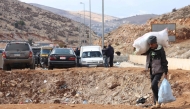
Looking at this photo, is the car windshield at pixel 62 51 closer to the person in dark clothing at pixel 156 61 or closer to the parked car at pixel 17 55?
the parked car at pixel 17 55

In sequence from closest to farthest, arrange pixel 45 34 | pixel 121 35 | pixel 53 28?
pixel 121 35, pixel 45 34, pixel 53 28

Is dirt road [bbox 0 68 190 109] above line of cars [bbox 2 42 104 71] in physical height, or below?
below

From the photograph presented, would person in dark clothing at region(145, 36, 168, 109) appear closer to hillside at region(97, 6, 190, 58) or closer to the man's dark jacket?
the man's dark jacket

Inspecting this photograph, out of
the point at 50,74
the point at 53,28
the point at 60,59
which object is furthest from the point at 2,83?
the point at 53,28

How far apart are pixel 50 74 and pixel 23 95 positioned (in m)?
2.13

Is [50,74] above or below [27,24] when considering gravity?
below

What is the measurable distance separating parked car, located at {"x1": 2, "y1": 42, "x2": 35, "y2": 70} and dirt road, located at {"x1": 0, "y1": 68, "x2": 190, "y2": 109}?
8.53 feet

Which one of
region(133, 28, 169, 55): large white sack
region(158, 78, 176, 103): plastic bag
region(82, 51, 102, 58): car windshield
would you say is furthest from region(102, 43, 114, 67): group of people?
region(158, 78, 176, 103): plastic bag

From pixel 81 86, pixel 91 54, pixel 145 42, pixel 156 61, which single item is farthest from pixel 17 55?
pixel 156 61

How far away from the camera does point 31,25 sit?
11894 cm

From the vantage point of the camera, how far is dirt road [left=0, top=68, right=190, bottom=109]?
17.3 m

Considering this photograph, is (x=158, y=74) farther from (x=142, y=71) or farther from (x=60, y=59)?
(x=60, y=59)

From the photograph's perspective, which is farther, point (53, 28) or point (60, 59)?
point (53, 28)

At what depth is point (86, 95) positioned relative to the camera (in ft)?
59.4
